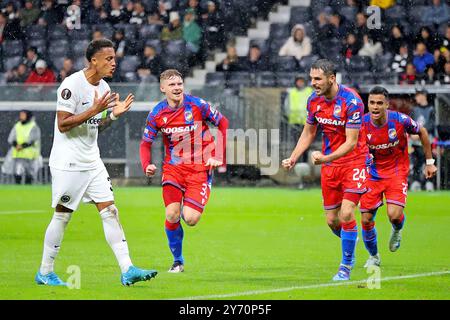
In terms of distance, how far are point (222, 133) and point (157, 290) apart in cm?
242

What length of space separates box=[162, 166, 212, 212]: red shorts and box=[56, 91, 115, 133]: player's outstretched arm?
77.5 inches

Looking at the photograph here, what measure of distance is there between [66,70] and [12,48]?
9.24 ft

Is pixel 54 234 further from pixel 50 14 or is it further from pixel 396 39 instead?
pixel 50 14

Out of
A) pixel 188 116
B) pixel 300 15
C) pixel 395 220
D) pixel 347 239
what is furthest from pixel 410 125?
pixel 300 15

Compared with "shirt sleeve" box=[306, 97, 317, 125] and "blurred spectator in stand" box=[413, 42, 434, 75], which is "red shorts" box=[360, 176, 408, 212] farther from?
"blurred spectator in stand" box=[413, 42, 434, 75]

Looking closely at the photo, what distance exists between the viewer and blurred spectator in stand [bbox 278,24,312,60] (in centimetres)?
2759

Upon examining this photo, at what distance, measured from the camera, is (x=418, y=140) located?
24.7 meters

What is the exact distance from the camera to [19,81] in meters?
29.2

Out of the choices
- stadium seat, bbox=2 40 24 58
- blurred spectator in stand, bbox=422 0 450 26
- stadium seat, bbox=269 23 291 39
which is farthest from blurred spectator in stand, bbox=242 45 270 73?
stadium seat, bbox=2 40 24 58

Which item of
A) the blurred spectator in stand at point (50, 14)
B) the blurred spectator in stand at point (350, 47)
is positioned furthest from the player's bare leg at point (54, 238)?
the blurred spectator in stand at point (50, 14)

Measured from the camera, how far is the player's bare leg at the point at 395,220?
12.4 m

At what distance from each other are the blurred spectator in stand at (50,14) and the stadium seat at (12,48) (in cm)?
90

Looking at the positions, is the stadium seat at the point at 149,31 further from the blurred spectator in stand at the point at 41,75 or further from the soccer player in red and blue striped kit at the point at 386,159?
the soccer player in red and blue striped kit at the point at 386,159
